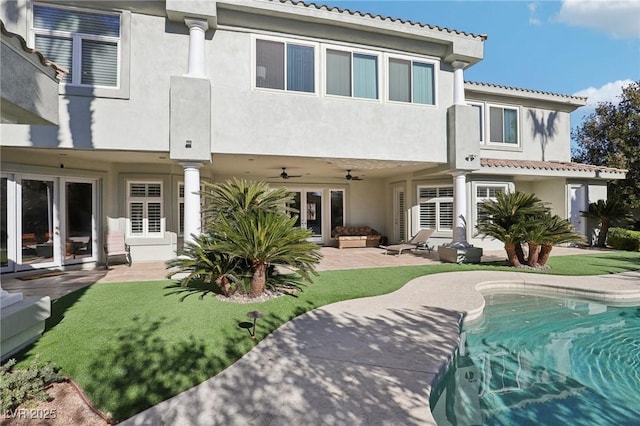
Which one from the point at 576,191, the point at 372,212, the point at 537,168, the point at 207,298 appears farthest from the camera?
the point at 372,212

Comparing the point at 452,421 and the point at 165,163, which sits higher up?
the point at 165,163

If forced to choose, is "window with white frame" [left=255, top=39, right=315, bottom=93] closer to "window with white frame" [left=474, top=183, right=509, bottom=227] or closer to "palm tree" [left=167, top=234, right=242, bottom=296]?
"palm tree" [left=167, top=234, right=242, bottom=296]

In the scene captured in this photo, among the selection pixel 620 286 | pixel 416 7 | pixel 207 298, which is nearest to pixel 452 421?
pixel 207 298

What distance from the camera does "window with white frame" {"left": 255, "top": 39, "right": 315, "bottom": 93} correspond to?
37.5 feet

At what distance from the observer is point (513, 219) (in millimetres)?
12883

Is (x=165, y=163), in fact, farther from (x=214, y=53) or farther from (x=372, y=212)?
(x=372, y=212)

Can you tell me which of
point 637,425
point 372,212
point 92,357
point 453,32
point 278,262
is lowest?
point 637,425

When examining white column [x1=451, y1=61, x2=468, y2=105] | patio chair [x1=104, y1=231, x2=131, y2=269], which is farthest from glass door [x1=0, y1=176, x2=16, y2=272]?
white column [x1=451, y1=61, x2=468, y2=105]

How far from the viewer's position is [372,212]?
848 inches

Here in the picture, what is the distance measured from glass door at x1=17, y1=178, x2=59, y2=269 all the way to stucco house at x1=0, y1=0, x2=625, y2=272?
4 cm

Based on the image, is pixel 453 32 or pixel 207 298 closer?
pixel 207 298

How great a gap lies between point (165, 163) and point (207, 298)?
7905 mm

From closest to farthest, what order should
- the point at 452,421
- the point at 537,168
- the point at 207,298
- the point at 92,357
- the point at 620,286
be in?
the point at 452,421 → the point at 92,357 → the point at 207,298 → the point at 620,286 → the point at 537,168

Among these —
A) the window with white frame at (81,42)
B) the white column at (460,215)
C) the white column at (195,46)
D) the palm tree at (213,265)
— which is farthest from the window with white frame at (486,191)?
the window with white frame at (81,42)
